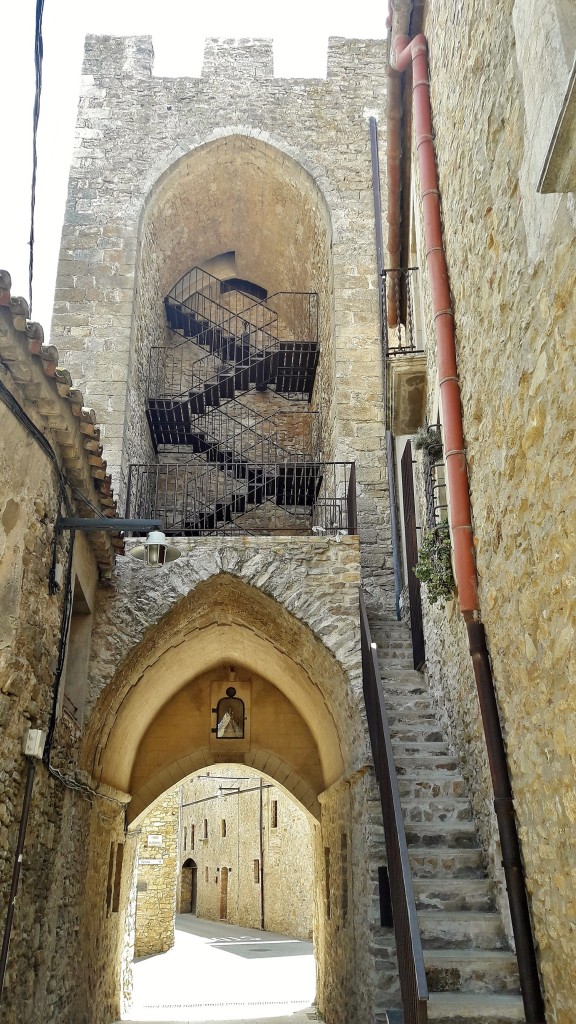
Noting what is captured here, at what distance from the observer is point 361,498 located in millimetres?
10078

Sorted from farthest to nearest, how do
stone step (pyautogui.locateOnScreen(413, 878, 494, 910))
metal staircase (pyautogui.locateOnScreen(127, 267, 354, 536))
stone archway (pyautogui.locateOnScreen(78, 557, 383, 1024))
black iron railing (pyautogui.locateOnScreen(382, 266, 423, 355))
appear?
metal staircase (pyautogui.locateOnScreen(127, 267, 354, 536)) < black iron railing (pyautogui.locateOnScreen(382, 266, 423, 355)) < stone archway (pyautogui.locateOnScreen(78, 557, 383, 1024)) < stone step (pyautogui.locateOnScreen(413, 878, 494, 910))

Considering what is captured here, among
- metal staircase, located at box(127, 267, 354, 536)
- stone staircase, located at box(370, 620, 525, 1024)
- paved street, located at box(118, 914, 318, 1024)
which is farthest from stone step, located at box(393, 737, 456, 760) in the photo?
paved street, located at box(118, 914, 318, 1024)

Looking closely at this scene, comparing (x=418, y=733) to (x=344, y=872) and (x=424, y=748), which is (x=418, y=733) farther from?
(x=344, y=872)

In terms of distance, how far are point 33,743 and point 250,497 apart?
735cm

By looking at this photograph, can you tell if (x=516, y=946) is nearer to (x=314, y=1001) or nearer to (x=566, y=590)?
(x=566, y=590)

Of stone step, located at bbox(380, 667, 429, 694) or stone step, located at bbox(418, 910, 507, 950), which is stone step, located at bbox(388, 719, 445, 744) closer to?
stone step, located at bbox(380, 667, 429, 694)

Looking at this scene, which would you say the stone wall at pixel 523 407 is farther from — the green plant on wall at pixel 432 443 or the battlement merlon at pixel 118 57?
the battlement merlon at pixel 118 57

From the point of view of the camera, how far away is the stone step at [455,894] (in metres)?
5.53

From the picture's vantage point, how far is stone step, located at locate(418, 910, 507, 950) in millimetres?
5180

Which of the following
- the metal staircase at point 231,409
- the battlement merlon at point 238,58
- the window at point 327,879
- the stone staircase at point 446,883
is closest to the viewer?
the stone staircase at point 446,883

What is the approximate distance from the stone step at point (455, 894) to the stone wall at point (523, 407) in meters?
0.24

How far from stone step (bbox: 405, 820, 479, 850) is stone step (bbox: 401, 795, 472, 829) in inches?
3.4

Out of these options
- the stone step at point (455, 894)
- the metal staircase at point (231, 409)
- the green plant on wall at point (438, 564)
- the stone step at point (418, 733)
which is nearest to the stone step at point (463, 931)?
the stone step at point (455, 894)

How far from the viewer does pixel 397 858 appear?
5348 millimetres
